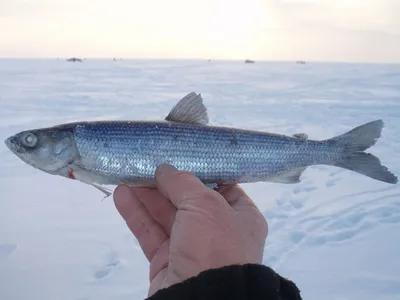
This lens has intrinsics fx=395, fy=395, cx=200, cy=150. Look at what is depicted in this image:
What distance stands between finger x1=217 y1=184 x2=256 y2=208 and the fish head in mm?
1552

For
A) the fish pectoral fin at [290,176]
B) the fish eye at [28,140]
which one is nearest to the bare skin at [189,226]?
the fish pectoral fin at [290,176]

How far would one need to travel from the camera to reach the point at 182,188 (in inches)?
126

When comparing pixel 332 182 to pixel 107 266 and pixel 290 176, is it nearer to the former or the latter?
pixel 290 176

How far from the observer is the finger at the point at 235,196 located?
12.8ft

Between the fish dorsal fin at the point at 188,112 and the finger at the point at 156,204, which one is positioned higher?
the fish dorsal fin at the point at 188,112

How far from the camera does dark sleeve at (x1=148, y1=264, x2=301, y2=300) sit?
2.20m

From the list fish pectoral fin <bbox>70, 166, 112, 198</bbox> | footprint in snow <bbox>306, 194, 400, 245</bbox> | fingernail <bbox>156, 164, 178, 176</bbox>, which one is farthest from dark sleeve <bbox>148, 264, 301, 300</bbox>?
footprint in snow <bbox>306, 194, 400, 245</bbox>

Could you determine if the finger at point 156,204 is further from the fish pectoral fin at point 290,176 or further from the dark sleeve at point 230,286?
the dark sleeve at point 230,286

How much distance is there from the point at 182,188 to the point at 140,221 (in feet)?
3.22

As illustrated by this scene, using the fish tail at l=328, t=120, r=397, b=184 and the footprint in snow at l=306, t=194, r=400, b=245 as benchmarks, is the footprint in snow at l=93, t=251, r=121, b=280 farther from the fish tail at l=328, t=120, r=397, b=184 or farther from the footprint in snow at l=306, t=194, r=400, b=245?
the fish tail at l=328, t=120, r=397, b=184

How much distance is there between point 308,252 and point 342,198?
2.41 metres

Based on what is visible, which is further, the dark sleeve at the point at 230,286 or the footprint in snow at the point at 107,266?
the footprint in snow at the point at 107,266

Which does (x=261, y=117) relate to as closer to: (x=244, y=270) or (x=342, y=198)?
(x=342, y=198)

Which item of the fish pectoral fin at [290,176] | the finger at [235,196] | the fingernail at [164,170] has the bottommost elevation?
the finger at [235,196]
